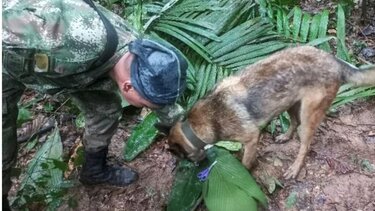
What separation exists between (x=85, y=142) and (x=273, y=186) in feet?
5.12

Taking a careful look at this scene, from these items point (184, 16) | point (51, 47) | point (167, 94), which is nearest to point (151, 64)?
point (167, 94)

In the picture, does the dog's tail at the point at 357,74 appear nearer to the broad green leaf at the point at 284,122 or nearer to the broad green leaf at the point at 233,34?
the broad green leaf at the point at 284,122

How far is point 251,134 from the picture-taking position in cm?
412

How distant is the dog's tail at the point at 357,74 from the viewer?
408 cm

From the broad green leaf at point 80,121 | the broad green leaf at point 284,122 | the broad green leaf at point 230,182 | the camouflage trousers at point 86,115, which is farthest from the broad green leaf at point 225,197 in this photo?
the broad green leaf at point 80,121

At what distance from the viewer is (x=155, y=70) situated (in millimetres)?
3082

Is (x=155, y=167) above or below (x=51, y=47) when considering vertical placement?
below

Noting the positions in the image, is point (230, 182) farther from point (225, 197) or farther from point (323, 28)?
point (323, 28)

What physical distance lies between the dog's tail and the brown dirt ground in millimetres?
728

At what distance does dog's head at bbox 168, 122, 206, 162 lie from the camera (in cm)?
392

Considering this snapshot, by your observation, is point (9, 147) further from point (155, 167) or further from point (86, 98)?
point (155, 167)

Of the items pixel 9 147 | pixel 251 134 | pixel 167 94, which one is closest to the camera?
pixel 167 94

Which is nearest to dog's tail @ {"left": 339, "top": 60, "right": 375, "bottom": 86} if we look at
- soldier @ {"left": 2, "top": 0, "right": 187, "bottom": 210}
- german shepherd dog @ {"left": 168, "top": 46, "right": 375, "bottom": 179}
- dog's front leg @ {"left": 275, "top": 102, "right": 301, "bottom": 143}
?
german shepherd dog @ {"left": 168, "top": 46, "right": 375, "bottom": 179}

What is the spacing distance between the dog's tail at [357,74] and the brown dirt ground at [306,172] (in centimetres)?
73
